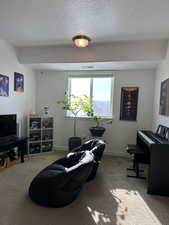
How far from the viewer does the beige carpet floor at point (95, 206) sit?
1.87m

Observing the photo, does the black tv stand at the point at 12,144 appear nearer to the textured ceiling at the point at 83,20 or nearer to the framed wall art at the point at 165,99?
the textured ceiling at the point at 83,20

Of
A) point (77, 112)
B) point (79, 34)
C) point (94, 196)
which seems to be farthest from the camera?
point (77, 112)

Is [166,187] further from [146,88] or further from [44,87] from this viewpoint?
[44,87]

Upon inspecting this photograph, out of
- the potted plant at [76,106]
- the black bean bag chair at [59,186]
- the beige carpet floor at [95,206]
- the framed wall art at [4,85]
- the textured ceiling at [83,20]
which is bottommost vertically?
the beige carpet floor at [95,206]

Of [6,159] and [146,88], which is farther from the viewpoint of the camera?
[146,88]

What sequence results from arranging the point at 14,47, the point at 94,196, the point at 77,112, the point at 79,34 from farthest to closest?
the point at 77,112 → the point at 14,47 → the point at 79,34 → the point at 94,196

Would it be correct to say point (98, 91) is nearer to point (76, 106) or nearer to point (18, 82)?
point (76, 106)

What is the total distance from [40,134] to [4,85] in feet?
5.28

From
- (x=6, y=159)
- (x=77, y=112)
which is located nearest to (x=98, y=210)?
(x=6, y=159)

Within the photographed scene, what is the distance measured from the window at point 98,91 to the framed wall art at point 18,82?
140cm

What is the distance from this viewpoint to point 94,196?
237 centimetres

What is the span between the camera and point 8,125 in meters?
3.42

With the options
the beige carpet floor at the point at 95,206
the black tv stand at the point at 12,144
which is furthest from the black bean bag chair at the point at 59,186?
the black tv stand at the point at 12,144

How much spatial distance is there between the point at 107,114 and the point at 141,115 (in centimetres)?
94
